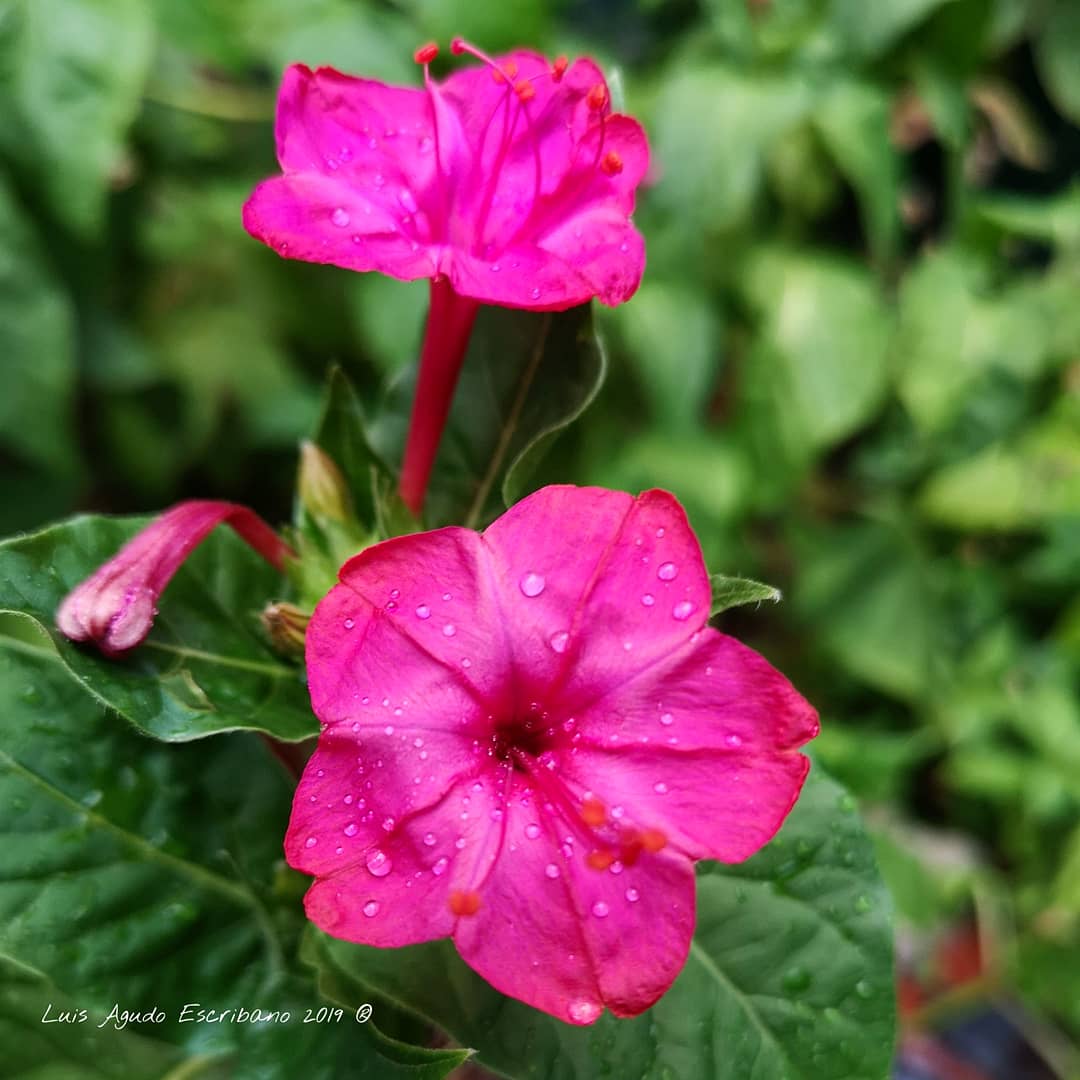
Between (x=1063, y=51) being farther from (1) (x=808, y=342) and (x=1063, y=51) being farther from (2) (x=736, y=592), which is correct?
(2) (x=736, y=592)

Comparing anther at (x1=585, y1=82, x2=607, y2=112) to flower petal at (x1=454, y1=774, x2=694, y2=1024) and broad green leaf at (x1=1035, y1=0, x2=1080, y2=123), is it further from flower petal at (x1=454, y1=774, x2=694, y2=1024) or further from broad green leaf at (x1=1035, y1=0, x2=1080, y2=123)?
broad green leaf at (x1=1035, y1=0, x2=1080, y2=123)

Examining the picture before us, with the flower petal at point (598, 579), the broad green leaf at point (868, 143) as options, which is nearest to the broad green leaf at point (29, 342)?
the flower petal at point (598, 579)

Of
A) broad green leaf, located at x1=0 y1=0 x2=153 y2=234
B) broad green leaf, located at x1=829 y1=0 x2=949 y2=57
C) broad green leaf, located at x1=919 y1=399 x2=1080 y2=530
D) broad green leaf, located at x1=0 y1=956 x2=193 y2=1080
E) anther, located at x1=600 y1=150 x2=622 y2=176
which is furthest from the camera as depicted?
broad green leaf, located at x1=919 y1=399 x2=1080 y2=530

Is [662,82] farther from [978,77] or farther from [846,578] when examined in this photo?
[846,578]

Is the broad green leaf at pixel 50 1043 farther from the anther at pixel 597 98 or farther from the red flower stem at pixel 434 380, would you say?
the anther at pixel 597 98

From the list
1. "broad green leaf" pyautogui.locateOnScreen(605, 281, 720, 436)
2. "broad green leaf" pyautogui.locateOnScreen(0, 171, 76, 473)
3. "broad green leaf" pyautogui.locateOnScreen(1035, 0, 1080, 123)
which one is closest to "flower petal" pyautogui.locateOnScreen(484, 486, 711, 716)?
"broad green leaf" pyautogui.locateOnScreen(0, 171, 76, 473)

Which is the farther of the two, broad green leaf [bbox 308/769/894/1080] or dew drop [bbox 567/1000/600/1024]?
broad green leaf [bbox 308/769/894/1080]

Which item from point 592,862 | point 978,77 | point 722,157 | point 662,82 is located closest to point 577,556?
point 592,862
